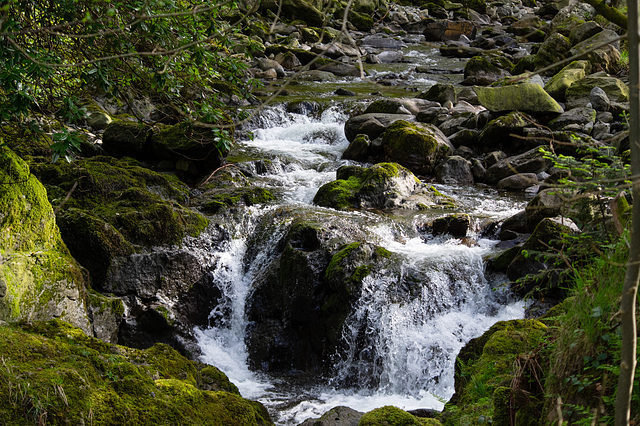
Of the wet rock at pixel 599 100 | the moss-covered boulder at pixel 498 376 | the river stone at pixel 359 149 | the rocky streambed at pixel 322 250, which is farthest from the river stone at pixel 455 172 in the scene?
A: the moss-covered boulder at pixel 498 376

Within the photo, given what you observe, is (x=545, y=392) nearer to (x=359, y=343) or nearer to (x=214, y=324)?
(x=359, y=343)

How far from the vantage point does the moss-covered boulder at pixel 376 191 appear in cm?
1005

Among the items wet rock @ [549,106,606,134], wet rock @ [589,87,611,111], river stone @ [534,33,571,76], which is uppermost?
river stone @ [534,33,571,76]

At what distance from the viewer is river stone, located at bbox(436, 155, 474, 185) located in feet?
40.3

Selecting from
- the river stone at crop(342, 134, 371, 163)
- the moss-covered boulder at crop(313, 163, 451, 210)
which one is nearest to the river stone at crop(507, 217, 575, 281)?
the moss-covered boulder at crop(313, 163, 451, 210)

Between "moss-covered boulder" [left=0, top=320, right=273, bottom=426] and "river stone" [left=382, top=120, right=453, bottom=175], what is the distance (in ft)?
29.2

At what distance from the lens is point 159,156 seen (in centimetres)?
1081

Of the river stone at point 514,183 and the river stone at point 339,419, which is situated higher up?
the river stone at point 514,183

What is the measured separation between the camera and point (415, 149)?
1252cm

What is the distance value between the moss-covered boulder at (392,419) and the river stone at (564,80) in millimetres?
14492

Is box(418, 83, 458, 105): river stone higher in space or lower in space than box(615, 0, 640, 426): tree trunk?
higher

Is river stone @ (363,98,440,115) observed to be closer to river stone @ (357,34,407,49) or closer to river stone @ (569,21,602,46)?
river stone @ (569,21,602,46)

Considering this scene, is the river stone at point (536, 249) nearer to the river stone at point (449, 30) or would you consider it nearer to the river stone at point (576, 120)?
the river stone at point (576, 120)

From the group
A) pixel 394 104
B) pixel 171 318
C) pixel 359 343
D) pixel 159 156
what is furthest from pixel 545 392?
pixel 394 104
